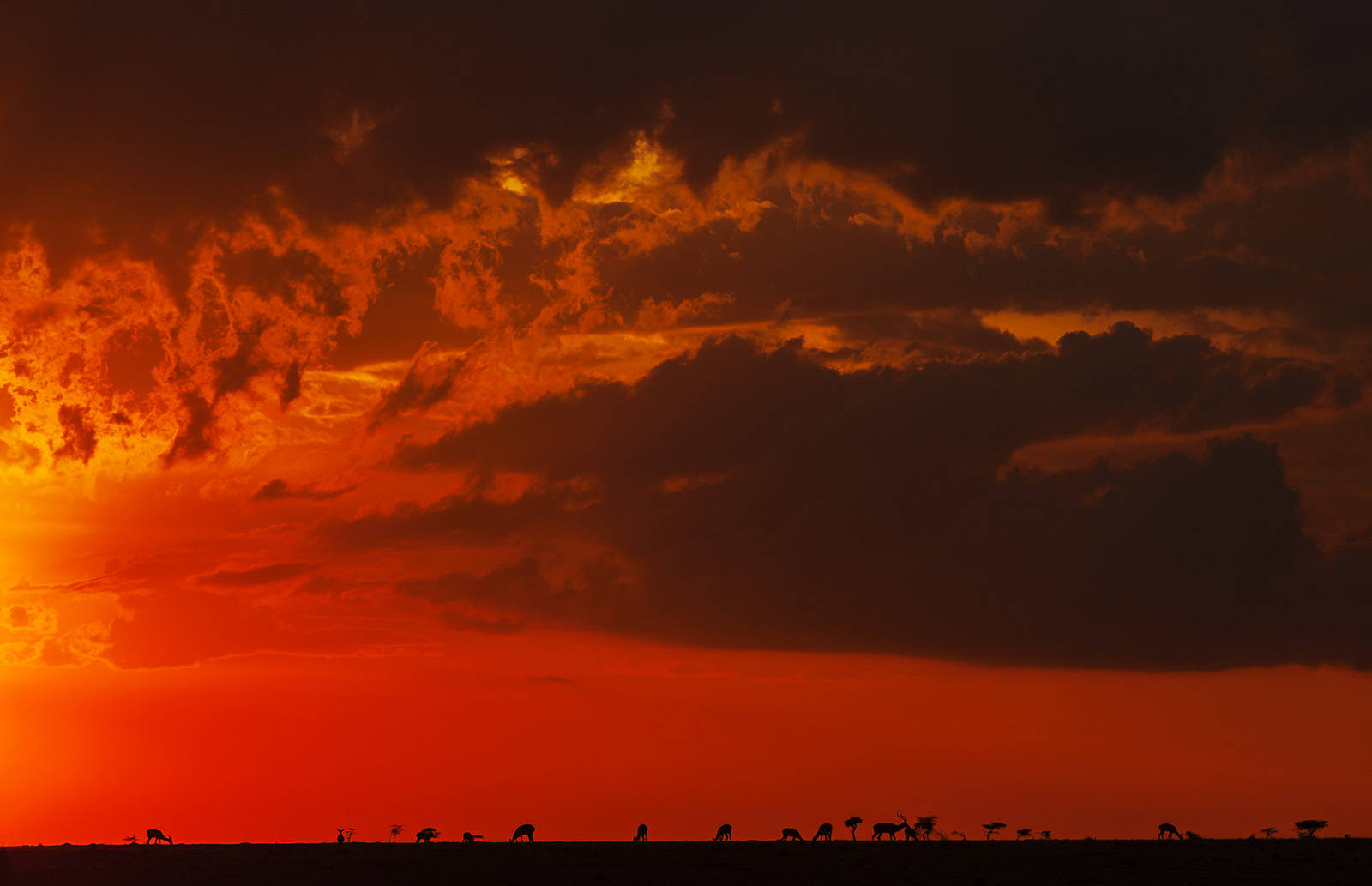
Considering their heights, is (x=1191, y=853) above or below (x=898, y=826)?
below

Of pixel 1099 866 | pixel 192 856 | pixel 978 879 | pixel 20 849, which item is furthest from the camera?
pixel 20 849

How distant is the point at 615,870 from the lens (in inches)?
4488

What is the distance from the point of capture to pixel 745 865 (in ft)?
383

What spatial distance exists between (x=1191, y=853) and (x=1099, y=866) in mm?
14657

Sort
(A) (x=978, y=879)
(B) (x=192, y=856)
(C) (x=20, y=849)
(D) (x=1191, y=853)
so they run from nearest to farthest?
1. (A) (x=978, y=879)
2. (D) (x=1191, y=853)
3. (B) (x=192, y=856)
4. (C) (x=20, y=849)

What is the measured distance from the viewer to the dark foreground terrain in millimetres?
106312

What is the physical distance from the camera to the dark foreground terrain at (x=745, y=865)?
349ft

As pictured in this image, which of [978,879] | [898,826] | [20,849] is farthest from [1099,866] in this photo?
[20,849]

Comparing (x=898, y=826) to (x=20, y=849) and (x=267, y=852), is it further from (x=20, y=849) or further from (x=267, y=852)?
(x=20, y=849)

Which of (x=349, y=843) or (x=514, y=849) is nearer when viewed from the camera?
(x=514, y=849)

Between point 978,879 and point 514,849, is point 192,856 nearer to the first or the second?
point 514,849

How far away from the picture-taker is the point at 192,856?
136 meters

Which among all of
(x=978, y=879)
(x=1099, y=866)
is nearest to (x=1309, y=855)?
(x=1099, y=866)

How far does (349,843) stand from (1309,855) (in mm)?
89887
